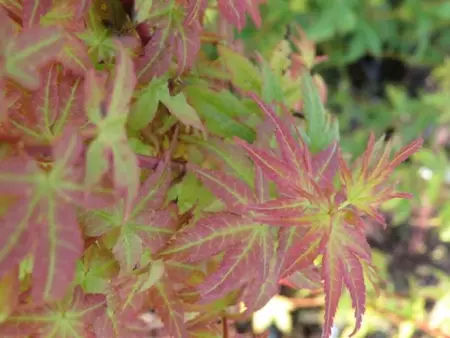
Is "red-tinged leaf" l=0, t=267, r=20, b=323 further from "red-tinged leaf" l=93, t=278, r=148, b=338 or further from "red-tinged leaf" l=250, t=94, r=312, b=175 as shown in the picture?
"red-tinged leaf" l=250, t=94, r=312, b=175

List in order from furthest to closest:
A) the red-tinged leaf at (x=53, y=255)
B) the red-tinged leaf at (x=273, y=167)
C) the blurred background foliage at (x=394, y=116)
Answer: the blurred background foliage at (x=394, y=116) → the red-tinged leaf at (x=273, y=167) → the red-tinged leaf at (x=53, y=255)

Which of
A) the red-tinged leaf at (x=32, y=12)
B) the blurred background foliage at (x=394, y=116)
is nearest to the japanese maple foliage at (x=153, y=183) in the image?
the red-tinged leaf at (x=32, y=12)

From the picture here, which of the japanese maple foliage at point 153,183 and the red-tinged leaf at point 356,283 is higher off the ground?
the japanese maple foliage at point 153,183

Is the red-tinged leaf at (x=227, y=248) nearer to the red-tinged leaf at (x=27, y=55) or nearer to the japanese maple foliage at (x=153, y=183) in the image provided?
the japanese maple foliage at (x=153, y=183)

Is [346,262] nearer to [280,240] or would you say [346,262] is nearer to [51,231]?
[280,240]

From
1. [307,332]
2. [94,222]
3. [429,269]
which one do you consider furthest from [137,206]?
[429,269]

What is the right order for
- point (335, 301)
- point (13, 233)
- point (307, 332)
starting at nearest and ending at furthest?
point (13, 233) → point (335, 301) → point (307, 332)
